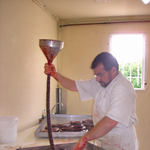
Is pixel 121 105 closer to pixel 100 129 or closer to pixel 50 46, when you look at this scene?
pixel 100 129

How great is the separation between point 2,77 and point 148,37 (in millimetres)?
2856

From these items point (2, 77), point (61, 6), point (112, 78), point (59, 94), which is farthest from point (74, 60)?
point (112, 78)

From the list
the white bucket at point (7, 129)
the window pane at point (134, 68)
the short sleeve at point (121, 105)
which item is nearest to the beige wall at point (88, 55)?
the window pane at point (134, 68)

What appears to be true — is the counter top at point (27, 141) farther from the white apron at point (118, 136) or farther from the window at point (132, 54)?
the window at point (132, 54)

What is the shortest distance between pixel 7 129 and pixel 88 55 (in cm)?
241

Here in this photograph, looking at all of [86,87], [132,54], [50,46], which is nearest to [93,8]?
[132,54]

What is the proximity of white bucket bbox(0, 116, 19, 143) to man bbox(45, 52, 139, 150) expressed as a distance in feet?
2.07

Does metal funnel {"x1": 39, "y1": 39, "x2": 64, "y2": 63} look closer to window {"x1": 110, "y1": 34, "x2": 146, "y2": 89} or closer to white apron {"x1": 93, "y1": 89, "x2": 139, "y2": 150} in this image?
white apron {"x1": 93, "y1": 89, "x2": 139, "y2": 150}

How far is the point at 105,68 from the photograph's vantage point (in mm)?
1454

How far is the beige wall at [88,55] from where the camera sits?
360cm

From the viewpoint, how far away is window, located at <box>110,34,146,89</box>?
3658 millimetres

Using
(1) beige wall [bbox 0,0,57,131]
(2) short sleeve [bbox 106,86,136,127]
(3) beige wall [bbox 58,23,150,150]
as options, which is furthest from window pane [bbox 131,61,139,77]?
(2) short sleeve [bbox 106,86,136,127]

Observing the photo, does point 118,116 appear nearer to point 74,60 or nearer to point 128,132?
point 128,132

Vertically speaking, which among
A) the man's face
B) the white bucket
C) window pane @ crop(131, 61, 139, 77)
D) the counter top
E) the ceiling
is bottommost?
the counter top
